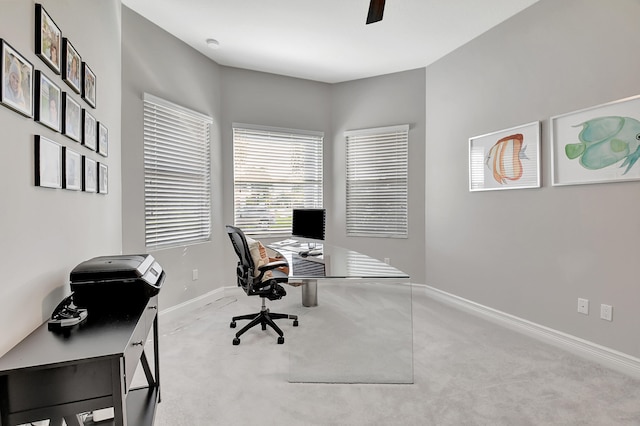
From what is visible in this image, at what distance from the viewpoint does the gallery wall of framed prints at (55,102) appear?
128 centimetres

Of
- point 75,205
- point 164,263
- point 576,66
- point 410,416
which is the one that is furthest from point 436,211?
point 75,205

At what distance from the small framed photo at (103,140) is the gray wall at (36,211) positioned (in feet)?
0.18

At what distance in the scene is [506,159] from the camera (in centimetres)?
333

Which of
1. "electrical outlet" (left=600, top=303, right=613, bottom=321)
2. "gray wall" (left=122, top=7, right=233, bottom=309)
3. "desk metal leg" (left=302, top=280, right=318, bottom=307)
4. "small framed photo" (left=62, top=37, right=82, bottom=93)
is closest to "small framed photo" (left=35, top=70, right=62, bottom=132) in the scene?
"small framed photo" (left=62, top=37, right=82, bottom=93)

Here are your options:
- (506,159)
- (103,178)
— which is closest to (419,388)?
(506,159)

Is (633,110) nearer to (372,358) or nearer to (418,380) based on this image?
(418,380)

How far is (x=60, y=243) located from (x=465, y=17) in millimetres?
3706

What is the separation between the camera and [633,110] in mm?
2346

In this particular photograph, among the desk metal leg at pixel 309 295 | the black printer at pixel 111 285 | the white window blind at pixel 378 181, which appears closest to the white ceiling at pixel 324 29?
the white window blind at pixel 378 181

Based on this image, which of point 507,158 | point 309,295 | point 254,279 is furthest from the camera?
point 309,295

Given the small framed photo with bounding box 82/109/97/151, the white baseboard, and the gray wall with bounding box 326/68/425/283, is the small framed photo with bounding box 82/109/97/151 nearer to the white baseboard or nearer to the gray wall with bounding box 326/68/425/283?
the gray wall with bounding box 326/68/425/283

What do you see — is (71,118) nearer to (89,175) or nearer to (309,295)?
(89,175)

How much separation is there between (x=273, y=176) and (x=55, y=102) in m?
3.19

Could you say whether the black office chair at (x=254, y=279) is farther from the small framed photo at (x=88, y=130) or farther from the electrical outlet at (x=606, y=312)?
the electrical outlet at (x=606, y=312)
